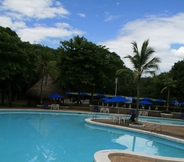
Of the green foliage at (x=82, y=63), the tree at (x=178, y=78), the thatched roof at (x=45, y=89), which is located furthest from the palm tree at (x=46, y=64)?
the tree at (x=178, y=78)

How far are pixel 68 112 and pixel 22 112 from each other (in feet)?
16.2

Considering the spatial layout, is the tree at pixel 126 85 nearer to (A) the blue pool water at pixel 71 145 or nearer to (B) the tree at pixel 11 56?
(B) the tree at pixel 11 56

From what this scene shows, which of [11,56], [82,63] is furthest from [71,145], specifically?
[82,63]

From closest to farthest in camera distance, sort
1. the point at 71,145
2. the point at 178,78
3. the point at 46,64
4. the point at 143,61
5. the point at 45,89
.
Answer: the point at 71,145 → the point at 143,61 → the point at 46,64 → the point at 45,89 → the point at 178,78

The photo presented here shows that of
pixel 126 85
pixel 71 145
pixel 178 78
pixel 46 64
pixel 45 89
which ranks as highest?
pixel 178 78

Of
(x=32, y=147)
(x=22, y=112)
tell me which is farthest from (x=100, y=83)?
(x=32, y=147)

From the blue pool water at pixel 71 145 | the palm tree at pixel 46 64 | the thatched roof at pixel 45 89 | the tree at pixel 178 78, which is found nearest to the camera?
the blue pool water at pixel 71 145

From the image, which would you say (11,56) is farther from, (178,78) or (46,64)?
(178,78)

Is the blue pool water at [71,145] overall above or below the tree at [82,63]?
below

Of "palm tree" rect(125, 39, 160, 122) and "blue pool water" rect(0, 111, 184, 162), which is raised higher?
"palm tree" rect(125, 39, 160, 122)

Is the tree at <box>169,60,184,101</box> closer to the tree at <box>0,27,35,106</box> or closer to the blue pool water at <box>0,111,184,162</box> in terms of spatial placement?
the tree at <box>0,27,35,106</box>

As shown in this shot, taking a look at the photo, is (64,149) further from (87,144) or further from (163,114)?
(163,114)

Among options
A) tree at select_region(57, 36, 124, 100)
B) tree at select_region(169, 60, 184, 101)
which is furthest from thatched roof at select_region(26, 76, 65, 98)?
tree at select_region(169, 60, 184, 101)

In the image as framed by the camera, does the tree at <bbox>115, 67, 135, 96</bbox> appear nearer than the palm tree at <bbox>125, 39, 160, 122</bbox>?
No
